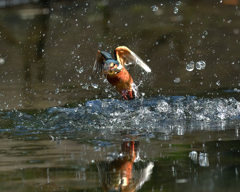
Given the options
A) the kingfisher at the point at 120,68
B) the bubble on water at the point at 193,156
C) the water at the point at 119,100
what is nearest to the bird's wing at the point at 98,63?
the kingfisher at the point at 120,68

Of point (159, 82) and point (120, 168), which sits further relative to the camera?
point (159, 82)

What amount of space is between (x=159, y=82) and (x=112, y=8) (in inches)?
117

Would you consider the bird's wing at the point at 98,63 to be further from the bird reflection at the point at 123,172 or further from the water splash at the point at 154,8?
the water splash at the point at 154,8

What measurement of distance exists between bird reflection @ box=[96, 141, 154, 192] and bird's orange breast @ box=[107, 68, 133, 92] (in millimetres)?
1775

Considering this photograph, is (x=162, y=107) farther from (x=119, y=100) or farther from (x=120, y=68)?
(x=119, y=100)

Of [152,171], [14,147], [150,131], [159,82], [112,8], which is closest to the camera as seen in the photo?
[152,171]

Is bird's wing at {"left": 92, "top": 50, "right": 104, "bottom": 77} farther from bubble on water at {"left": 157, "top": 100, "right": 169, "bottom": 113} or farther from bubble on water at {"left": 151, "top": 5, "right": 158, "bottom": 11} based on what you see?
bubble on water at {"left": 151, "top": 5, "right": 158, "bottom": 11}

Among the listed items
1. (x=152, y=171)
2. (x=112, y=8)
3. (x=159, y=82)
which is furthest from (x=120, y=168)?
(x=112, y=8)

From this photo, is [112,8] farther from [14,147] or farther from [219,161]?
[219,161]

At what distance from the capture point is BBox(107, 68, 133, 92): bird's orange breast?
149 inches

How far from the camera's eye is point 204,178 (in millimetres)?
1506

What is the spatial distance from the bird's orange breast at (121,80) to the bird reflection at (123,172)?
69.9 inches

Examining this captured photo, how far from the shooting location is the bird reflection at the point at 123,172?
1441mm

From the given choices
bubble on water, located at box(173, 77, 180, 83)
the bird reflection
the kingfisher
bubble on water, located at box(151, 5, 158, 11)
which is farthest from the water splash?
the bird reflection
